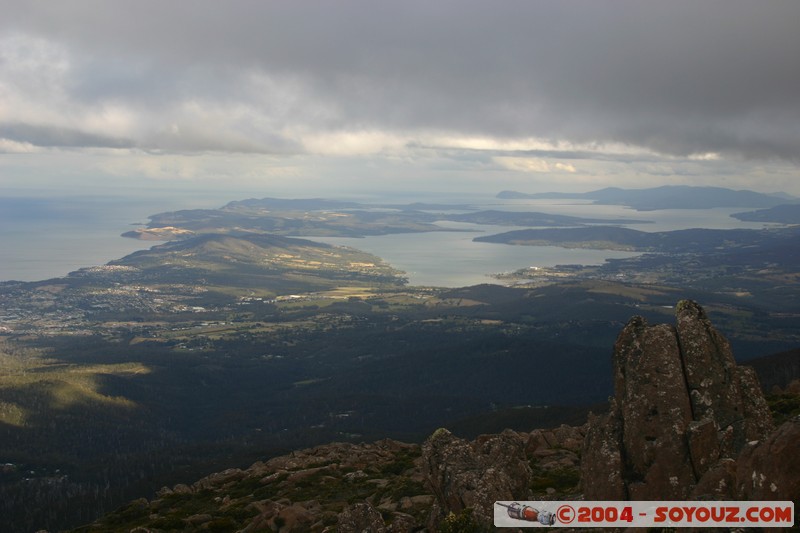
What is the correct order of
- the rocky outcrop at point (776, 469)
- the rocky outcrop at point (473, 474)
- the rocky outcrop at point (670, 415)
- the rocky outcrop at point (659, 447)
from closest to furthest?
the rocky outcrop at point (776, 469) → the rocky outcrop at point (659, 447) → the rocky outcrop at point (670, 415) → the rocky outcrop at point (473, 474)

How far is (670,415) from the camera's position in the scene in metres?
27.9

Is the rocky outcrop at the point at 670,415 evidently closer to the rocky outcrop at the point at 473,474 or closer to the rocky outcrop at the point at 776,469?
the rocky outcrop at the point at 776,469

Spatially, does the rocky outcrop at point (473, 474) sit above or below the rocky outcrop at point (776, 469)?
below

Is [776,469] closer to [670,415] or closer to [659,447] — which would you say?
[659,447]

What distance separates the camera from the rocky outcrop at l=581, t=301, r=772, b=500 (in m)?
26.5

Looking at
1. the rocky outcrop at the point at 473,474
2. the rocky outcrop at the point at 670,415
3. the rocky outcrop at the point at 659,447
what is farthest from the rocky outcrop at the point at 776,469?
the rocky outcrop at the point at 473,474

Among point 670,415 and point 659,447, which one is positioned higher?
point 670,415

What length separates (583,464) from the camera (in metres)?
29.2

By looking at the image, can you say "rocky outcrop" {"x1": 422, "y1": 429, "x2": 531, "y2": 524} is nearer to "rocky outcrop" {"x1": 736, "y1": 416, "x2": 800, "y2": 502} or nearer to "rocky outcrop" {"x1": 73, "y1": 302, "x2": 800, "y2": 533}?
"rocky outcrop" {"x1": 73, "y1": 302, "x2": 800, "y2": 533}

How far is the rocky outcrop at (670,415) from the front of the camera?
26.5 m

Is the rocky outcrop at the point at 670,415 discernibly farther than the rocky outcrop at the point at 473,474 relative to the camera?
No

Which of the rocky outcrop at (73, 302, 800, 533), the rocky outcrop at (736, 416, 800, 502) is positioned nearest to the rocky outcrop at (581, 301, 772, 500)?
the rocky outcrop at (73, 302, 800, 533)

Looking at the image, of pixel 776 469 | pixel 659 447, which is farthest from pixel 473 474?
pixel 776 469

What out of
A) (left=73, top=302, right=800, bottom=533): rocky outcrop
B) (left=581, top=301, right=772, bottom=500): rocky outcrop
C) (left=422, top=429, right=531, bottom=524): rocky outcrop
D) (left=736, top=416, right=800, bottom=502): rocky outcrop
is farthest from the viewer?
(left=422, top=429, right=531, bottom=524): rocky outcrop
